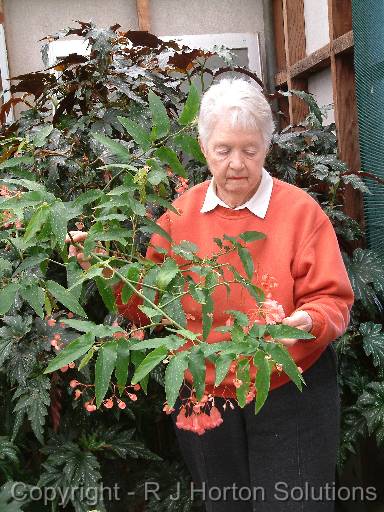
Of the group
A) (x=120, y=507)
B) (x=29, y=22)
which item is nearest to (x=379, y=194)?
(x=120, y=507)

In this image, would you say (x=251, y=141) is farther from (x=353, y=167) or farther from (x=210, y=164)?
(x=353, y=167)

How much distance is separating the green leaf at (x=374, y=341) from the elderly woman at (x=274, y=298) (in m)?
0.51

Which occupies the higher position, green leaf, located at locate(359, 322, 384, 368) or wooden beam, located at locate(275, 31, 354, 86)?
wooden beam, located at locate(275, 31, 354, 86)

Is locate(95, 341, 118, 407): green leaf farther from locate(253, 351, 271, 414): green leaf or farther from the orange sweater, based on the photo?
the orange sweater

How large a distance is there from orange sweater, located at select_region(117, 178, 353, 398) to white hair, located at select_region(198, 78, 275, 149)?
0.15 m

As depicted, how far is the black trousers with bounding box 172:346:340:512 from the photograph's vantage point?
1.38 meters

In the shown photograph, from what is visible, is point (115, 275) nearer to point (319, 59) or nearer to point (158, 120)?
point (158, 120)

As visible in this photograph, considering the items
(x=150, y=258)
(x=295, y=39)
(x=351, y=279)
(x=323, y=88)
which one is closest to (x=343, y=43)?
(x=323, y=88)

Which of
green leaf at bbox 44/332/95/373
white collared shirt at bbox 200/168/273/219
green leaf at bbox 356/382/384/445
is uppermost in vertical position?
green leaf at bbox 44/332/95/373

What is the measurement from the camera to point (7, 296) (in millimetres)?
930

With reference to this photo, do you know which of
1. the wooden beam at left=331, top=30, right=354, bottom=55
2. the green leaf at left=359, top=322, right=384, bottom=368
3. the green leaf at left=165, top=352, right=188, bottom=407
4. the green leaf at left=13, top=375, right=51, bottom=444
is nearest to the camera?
the green leaf at left=165, top=352, right=188, bottom=407

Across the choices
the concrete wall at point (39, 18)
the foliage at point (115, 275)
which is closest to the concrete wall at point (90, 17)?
the concrete wall at point (39, 18)

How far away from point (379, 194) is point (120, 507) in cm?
116

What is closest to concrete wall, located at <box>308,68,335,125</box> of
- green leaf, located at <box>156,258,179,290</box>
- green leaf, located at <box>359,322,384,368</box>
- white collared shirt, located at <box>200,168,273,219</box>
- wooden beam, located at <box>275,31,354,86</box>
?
wooden beam, located at <box>275,31,354,86</box>
